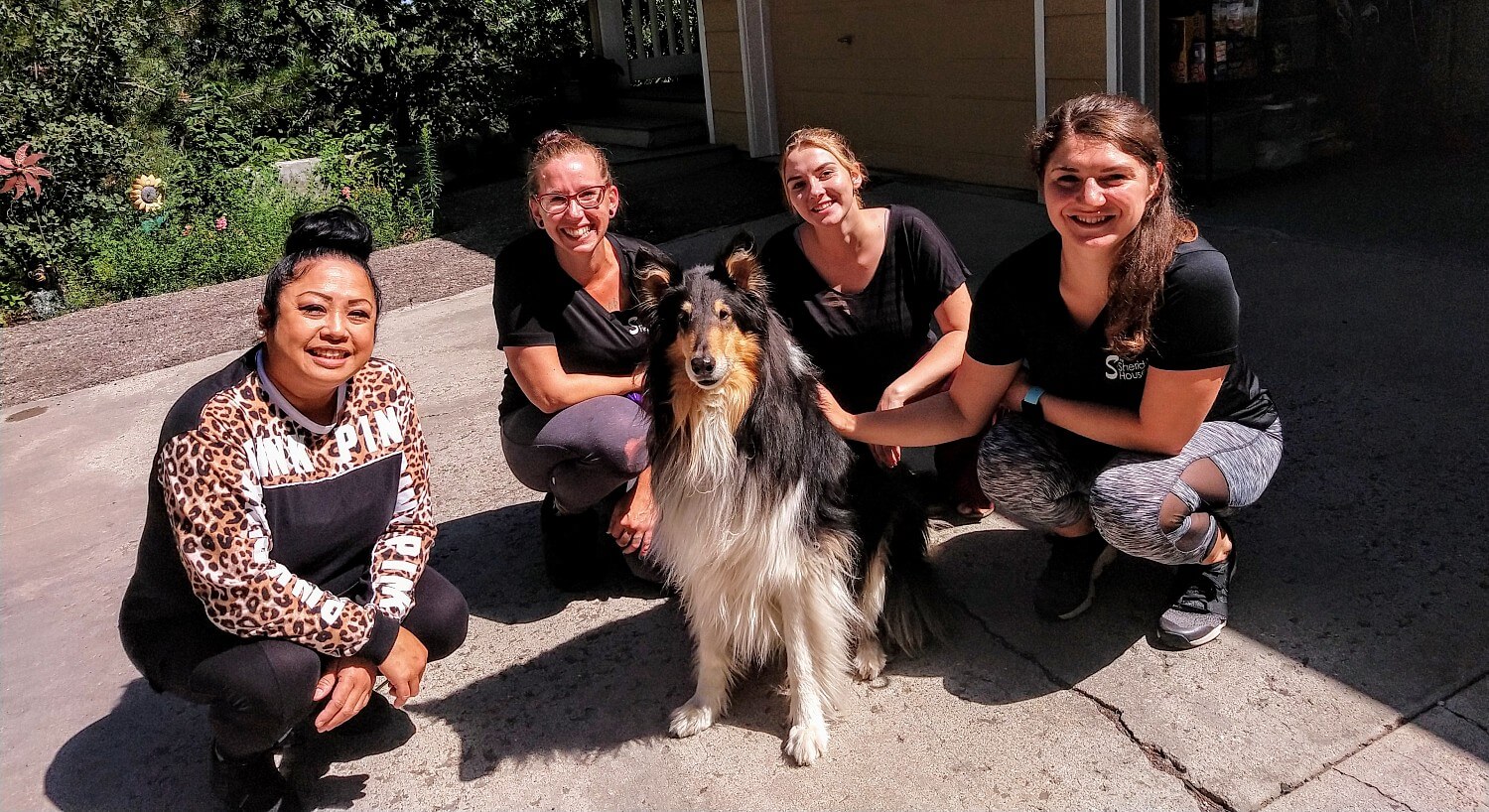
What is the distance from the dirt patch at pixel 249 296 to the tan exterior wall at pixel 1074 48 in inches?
95.1

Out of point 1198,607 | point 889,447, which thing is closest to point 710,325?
point 889,447

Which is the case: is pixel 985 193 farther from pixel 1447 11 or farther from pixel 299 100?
pixel 299 100

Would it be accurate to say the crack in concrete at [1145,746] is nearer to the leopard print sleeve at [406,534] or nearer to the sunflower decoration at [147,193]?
the leopard print sleeve at [406,534]

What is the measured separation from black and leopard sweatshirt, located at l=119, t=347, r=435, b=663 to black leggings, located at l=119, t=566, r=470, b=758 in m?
0.04

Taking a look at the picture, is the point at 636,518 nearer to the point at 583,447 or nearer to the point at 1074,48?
the point at 583,447

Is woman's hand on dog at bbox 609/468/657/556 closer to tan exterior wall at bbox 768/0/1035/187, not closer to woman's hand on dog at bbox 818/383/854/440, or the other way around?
woman's hand on dog at bbox 818/383/854/440

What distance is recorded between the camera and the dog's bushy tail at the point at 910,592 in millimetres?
2900

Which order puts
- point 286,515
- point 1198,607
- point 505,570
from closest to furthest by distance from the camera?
point 286,515, point 1198,607, point 505,570

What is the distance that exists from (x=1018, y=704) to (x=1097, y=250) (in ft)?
3.87

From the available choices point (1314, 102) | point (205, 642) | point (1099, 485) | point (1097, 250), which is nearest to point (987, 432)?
point (1099, 485)

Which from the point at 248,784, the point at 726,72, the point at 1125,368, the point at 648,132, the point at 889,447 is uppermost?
the point at 726,72

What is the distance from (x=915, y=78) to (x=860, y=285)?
5.96 metres

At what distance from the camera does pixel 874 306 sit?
10.5 feet

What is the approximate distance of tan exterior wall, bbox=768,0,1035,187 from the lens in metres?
7.71
